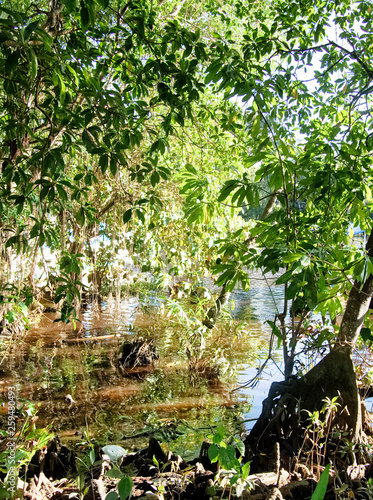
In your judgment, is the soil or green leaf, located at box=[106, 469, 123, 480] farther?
the soil

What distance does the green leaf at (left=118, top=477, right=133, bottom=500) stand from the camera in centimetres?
171

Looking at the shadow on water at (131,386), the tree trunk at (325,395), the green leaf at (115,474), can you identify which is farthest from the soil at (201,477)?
the shadow on water at (131,386)

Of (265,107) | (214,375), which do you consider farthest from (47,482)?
(214,375)

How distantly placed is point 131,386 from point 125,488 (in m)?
3.97

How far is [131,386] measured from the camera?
220 inches

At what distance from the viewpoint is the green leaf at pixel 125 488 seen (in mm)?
1714

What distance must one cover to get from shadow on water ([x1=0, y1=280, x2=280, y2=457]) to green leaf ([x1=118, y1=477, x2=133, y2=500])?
1.75 meters

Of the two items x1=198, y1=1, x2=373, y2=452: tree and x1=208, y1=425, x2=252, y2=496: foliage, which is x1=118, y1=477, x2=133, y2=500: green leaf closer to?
x1=208, y1=425, x2=252, y2=496: foliage

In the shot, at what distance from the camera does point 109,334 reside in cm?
809

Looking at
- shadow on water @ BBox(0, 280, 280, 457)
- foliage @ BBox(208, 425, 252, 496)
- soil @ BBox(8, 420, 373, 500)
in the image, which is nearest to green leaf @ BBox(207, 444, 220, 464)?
foliage @ BBox(208, 425, 252, 496)

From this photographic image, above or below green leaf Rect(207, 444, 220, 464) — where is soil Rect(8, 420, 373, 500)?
below

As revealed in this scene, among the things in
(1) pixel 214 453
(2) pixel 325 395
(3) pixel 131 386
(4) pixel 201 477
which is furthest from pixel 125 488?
(3) pixel 131 386

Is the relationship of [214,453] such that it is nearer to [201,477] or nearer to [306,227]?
[201,477]

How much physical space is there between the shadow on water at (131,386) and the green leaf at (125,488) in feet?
5.74
